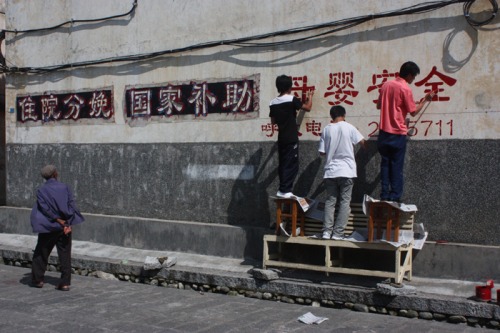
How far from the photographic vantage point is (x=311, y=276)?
25.6 feet

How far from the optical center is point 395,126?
7191 mm

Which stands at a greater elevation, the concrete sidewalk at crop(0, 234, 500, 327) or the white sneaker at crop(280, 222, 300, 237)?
the white sneaker at crop(280, 222, 300, 237)

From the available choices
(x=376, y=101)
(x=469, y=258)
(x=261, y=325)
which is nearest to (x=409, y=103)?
(x=376, y=101)

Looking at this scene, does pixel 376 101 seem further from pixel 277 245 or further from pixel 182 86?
pixel 182 86

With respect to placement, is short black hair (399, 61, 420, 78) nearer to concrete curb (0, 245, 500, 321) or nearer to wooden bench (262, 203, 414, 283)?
wooden bench (262, 203, 414, 283)

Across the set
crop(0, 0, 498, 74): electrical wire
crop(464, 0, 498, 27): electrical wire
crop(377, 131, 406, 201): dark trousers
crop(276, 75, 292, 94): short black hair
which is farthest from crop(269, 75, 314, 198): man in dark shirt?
crop(464, 0, 498, 27): electrical wire

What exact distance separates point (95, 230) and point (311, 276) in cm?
414

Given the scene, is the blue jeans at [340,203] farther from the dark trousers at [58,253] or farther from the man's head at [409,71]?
the dark trousers at [58,253]

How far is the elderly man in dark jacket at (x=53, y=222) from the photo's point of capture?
830 centimetres

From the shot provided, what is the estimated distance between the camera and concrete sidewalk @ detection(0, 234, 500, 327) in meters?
6.58

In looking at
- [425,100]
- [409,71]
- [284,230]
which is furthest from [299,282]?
[409,71]

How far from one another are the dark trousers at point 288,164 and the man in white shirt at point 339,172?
52 cm

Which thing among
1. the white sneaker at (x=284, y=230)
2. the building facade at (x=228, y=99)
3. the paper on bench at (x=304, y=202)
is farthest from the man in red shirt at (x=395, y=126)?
the white sneaker at (x=284, y=230)

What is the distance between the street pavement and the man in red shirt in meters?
1.48
